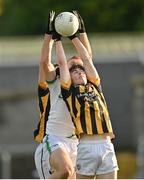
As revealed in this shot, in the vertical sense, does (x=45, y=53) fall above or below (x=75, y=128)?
above

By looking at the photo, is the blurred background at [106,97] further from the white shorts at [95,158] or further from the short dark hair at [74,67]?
the white shorts at [95,158]

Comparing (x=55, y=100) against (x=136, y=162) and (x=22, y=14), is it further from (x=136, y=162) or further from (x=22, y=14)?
(x=22, y=14)

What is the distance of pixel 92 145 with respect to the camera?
838 centimetres

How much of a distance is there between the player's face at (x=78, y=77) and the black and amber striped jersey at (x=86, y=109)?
0.06 metres

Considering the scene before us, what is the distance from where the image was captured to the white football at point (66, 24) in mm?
8516

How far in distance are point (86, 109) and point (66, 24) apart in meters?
0.77

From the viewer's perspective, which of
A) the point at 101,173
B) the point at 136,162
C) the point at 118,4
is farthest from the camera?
the point at 118,4

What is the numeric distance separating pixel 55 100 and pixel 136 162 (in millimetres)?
12165

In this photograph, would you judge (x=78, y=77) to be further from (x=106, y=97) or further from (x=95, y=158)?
(x=106, y=97)

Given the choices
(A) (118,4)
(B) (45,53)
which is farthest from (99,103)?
(A) (118,4)

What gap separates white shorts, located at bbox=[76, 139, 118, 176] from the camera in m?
8.36

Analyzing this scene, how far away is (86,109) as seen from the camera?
8.38m

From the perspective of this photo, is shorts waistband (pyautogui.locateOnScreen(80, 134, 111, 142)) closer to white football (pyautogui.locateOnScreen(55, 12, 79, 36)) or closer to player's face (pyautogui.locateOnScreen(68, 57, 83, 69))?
player's face (pyautogui.locateOnScreen(68, 57, 83, 69))

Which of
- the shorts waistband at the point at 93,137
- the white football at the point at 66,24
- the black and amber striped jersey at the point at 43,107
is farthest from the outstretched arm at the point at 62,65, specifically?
the shorts waistband at the point at 93,137
